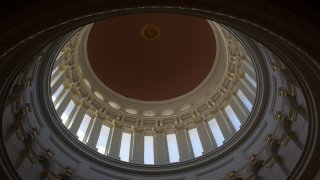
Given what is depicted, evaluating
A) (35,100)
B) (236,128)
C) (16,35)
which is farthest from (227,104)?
(16,35)

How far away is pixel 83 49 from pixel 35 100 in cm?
972

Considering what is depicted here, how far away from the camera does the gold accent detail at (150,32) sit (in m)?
30.6

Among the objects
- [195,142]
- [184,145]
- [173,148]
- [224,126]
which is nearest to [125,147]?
[173,148]

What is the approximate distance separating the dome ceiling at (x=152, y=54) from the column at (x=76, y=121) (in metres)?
5.06

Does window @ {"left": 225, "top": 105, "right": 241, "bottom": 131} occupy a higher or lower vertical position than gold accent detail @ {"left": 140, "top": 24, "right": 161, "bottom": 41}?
lower

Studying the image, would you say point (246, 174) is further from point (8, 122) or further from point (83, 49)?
point (83, 49)

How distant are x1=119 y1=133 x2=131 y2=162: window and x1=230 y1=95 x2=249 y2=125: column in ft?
23.5

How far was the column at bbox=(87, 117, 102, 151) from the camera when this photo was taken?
78.0ft

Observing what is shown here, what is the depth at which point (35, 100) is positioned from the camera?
65.0 feet

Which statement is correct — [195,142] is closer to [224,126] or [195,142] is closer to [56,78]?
[224,126]

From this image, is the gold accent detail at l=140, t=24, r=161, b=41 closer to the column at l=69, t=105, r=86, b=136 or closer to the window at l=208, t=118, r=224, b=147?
the column at l=69, t=105, r=86, b=136

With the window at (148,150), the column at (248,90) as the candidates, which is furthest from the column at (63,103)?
the column at (248,90)

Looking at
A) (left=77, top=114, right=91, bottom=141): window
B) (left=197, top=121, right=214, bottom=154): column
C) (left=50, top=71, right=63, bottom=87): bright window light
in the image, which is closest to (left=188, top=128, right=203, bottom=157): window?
(left=197, top=121, right=214, bottom=154): column

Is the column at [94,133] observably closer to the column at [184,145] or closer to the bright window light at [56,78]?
the bright window light at [56,78]
